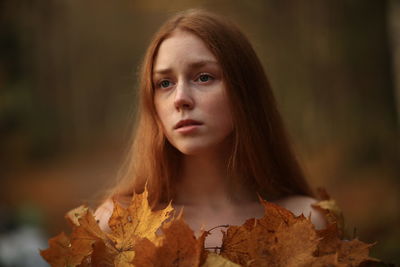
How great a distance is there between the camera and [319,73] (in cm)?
323

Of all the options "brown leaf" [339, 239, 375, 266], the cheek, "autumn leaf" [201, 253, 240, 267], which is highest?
the cheek

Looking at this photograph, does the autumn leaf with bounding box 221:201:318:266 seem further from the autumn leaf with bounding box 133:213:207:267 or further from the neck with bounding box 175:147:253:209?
the neck with bounding box 175:147:253:209

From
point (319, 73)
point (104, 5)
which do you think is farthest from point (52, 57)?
point (319, 73)

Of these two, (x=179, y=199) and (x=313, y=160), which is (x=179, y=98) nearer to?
(x=179, y=199)

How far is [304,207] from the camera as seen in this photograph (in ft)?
3.84

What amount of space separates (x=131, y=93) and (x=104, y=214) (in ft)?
6.16

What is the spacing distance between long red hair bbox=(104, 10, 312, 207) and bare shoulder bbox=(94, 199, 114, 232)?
6cm

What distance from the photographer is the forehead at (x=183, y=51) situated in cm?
109

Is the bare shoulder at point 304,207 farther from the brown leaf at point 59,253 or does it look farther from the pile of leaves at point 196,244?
the brown leaf at point 59,253

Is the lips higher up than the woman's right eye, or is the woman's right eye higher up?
the woman's right eye

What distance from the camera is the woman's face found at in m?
1.07

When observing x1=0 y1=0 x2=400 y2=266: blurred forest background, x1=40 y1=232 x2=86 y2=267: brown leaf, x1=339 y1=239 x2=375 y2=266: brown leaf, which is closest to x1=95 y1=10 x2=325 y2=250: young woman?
x1=40 y1=232 x2=86 y2=267: brown leaf

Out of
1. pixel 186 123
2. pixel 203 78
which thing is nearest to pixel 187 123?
pixel 186 123

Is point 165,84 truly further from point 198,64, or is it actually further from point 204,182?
point 204,182
